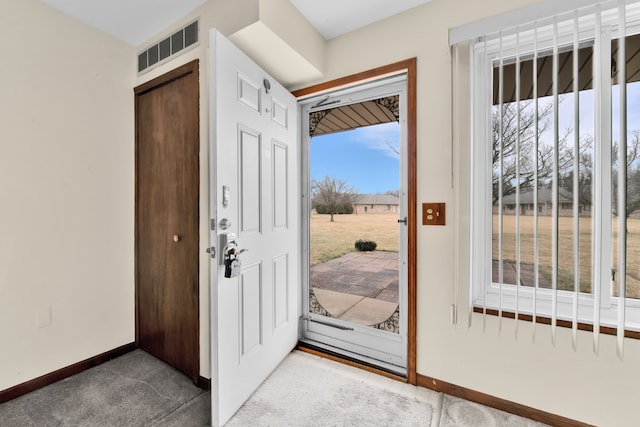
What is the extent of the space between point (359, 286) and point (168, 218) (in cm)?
152

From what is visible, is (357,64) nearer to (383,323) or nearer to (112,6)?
(112,6)

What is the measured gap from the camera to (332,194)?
221cm

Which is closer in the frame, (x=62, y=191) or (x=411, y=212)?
(x=411, y=212)

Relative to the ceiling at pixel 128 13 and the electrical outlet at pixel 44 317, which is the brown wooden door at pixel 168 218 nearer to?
the ceiling at pixel 128 13

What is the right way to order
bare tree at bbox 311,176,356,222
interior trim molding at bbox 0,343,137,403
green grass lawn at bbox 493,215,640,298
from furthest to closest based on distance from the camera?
bare tree at bbox 311,176,356,222
interior trim molding at bbox 0,343,137,403
green grass lawn at bbox 493,215,640,298

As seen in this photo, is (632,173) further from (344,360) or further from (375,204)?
(344,360)

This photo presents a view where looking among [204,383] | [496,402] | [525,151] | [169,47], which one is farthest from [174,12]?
[496,402]

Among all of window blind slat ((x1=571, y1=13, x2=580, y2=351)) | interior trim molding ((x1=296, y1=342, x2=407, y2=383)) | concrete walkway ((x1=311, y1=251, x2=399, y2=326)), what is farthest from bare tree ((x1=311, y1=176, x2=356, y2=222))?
window blind slat ((x1=571, y1=13, x2=580, y2=351))

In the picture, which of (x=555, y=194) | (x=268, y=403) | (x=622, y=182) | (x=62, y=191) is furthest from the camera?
(x=62, y=191)

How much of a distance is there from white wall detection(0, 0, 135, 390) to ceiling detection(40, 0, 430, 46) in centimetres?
14

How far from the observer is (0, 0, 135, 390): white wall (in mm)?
1636

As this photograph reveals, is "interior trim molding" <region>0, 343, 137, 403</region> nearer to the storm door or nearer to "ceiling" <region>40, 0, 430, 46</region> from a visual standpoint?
the storm door

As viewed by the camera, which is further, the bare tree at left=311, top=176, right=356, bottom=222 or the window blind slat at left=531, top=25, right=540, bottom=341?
the bare tree at left=311, top=176, right=356, bottom=222

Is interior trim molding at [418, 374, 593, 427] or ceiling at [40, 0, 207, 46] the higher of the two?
ceiling at [40, 0, 207, 46]
